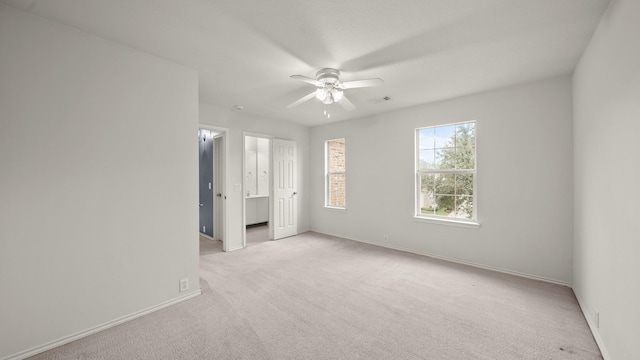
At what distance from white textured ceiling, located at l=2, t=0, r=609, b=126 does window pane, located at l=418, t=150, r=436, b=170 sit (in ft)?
4.16

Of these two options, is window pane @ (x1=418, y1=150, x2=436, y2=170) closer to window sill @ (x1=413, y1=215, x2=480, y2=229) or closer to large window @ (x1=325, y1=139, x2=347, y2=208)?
window sill @ (x1=413, y1=215, x2=480, y2=229)

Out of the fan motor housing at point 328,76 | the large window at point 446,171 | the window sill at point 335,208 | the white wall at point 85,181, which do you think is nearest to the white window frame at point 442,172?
the large window at point 446,171

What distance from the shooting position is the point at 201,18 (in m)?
1.90

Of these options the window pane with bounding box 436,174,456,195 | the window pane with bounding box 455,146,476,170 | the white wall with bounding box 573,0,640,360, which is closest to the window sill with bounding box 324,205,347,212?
the window pane with bounding box 436,174,456,195

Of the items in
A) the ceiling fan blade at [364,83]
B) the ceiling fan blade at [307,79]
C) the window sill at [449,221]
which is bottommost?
the window sill at [449,221]

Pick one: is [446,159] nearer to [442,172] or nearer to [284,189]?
[442,172]

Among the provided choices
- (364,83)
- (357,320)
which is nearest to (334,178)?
(364,83)

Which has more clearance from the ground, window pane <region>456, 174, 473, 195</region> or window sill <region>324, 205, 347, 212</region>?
window pane <region>456, 174, 473, 195</region>

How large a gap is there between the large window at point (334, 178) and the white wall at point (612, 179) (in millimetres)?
3799

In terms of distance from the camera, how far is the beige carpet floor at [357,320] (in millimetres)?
1884

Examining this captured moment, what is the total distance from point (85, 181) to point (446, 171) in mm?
4298

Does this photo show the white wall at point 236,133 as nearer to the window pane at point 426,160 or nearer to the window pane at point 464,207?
the window pane at point 426,160

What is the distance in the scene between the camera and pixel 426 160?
4152mm

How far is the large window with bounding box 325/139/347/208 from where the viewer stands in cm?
560
